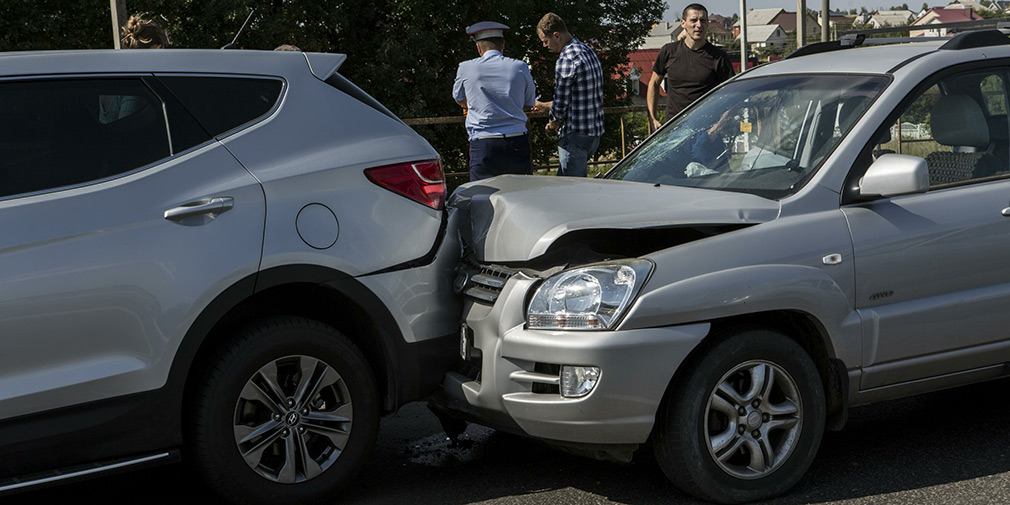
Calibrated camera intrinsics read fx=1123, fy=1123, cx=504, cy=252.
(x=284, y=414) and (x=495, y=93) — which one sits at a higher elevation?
(x=495, y=93)

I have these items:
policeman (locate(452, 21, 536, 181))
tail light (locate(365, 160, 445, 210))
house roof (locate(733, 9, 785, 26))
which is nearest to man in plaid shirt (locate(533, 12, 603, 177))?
policeman (locate(452, 21, 536, 181))

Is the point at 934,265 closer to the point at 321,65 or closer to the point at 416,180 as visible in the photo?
the point at 416,180

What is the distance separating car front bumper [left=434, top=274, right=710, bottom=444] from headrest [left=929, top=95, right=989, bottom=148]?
66.8 inches

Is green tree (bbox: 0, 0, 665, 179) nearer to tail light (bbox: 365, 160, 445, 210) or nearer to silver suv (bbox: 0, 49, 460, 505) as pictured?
tail light (bbox: 365, 160, 445, 210)

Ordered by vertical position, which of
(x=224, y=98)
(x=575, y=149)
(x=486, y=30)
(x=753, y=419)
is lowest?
(x=753, y=419)

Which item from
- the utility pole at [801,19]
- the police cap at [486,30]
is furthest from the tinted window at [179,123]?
the utility pole at [801,19]

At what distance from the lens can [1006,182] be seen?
15.6 feet

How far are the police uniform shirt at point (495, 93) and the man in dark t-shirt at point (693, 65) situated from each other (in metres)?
1.60

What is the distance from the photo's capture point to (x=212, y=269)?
3879 mm

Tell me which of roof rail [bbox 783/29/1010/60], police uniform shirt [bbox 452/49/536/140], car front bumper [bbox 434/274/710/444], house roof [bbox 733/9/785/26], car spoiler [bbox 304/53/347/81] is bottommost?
car front bumper [bbox 434/274/710/444]

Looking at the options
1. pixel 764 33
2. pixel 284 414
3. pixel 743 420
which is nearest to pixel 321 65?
pixel 284 414

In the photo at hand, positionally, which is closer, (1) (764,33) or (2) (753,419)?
(2) (753,419)

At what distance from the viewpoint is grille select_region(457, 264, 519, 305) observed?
167 inches

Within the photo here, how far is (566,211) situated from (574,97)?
15.4ft
